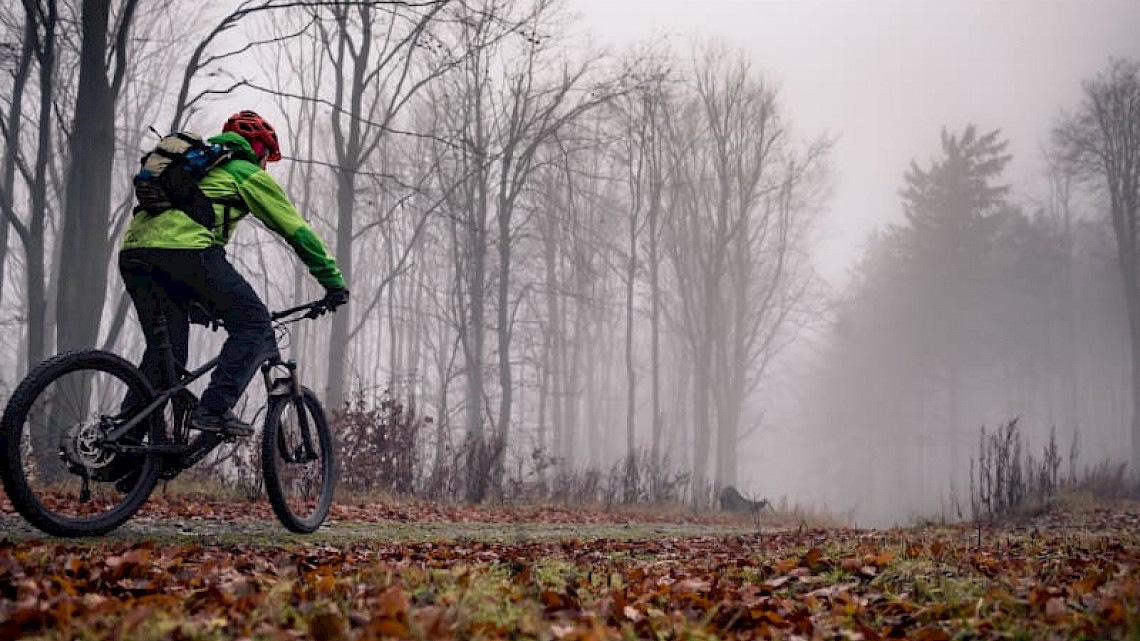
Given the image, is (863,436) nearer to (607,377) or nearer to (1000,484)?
(607,377)

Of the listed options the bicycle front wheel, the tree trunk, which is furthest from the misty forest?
the bicycle front wheel

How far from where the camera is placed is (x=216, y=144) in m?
4.48

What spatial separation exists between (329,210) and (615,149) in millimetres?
14693

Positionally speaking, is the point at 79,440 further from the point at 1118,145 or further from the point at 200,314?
the point at 1118,145

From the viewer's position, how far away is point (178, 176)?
420cm

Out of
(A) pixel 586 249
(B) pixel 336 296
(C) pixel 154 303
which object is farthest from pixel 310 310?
(A) pixel 586 249

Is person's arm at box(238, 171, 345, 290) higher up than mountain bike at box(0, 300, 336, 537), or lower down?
higher up

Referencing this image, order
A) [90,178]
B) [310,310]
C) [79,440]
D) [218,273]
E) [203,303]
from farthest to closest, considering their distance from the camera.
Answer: [90,178] → [310,310] → [203,303] → [218,273] → [79,440]

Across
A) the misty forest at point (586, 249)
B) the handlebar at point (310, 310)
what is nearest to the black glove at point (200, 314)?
the handlebar at point (310, 310)

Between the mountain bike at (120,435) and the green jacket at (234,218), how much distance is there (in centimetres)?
37

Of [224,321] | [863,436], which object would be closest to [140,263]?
[224,321]

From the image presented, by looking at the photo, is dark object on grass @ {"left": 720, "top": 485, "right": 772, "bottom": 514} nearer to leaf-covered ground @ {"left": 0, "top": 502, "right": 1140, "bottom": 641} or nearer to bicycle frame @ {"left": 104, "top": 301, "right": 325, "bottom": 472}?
leaf-covered ground @ {"left": 0, "top": 502, "right": 1140, "bottom": 641}

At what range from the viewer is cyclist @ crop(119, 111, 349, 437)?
4.19m

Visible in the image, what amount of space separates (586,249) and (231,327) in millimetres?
25480
